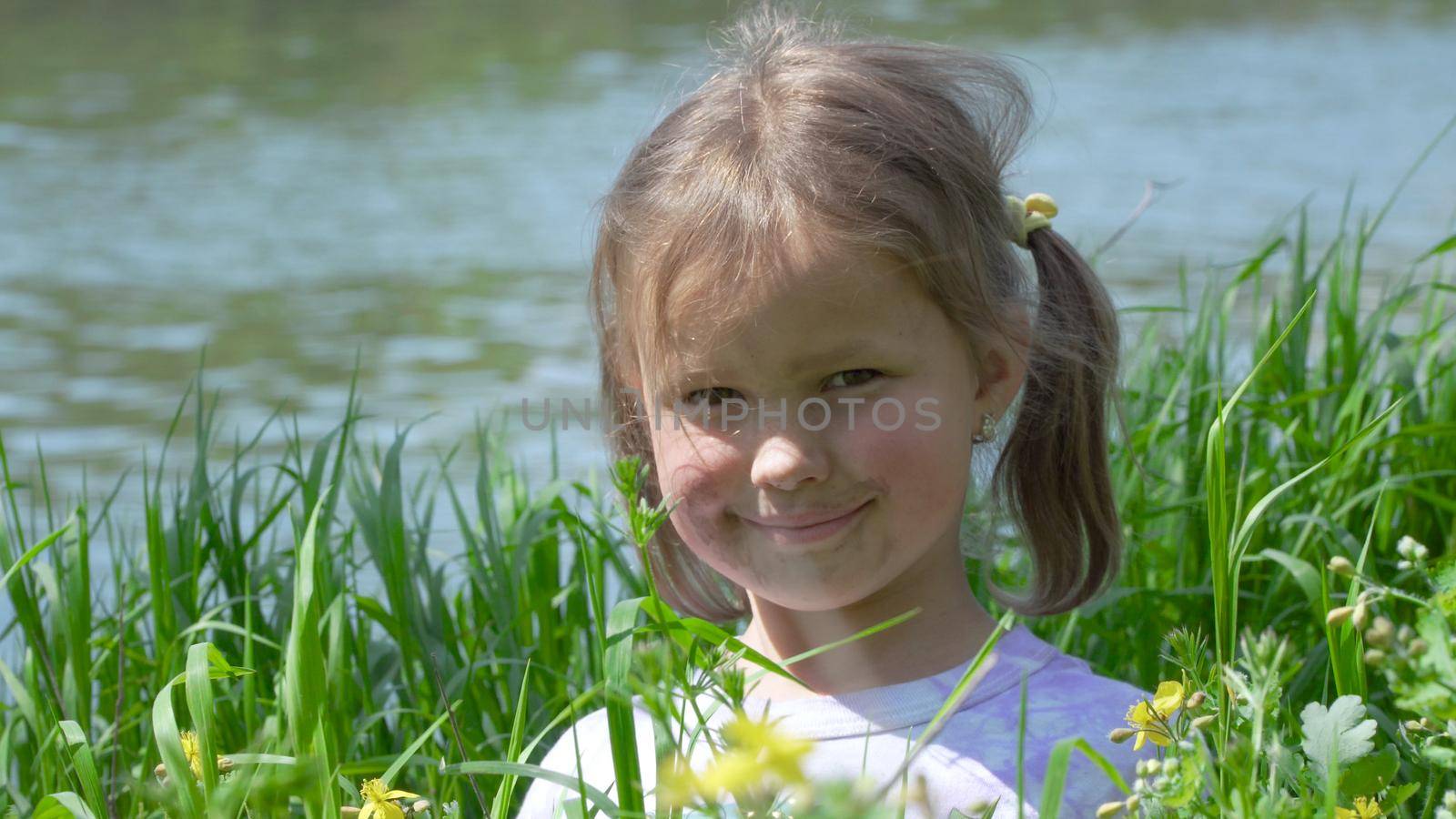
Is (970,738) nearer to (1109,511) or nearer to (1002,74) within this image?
(1109,511)

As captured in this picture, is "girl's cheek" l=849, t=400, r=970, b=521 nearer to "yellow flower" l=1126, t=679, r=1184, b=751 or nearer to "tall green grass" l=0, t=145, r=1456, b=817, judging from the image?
"tall green grass" l=0, t=145, r=1456, b=817

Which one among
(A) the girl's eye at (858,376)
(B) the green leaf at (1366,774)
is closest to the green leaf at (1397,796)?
(B) the green leaf at (1366,774)

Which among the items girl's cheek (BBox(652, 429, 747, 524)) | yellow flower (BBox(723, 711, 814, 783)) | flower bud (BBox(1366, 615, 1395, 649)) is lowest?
girl's cheek (BBox(652, 429, 747, 524))

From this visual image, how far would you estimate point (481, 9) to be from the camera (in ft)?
51.2

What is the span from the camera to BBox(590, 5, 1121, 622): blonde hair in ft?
5.57

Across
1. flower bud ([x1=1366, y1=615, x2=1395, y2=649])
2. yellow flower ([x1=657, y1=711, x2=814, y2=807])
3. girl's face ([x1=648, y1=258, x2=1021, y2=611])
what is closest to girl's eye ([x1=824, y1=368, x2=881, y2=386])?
girl's face ([x1=648, y1=258, x2=1021, y2=611])

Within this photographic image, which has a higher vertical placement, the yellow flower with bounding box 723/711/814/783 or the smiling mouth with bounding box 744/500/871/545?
the yellow flower with bounding box 723/711/814/783

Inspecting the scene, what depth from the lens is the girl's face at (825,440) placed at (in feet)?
5.30

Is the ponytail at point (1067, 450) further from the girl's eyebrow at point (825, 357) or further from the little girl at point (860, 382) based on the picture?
the girl's eyebrow at point (825, 357)

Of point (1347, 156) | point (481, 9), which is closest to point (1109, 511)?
point (1347, 156)

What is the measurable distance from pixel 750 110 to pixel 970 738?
0.71 m

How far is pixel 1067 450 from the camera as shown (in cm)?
201

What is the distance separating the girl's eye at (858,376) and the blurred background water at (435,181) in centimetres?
65

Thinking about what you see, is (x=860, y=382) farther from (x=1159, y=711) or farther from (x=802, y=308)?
(x=1159, y=711)
